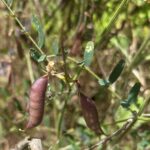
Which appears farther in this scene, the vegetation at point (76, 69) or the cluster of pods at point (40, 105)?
the vegetation at point (76, 69)

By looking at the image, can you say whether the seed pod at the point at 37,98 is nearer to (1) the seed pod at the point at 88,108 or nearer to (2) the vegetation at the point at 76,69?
(1) the seed pod at the point at 88,108

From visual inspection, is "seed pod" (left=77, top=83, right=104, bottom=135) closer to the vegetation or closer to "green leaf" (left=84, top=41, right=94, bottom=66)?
"green leaf" (left=84, top=41, right=94, bottom=66)

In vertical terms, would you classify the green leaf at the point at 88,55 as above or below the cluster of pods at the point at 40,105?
above

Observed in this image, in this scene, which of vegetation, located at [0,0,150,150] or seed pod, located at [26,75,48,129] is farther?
vegetation, located at [0,0,150,150]

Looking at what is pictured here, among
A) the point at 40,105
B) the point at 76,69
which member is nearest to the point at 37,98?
the point at 40,105

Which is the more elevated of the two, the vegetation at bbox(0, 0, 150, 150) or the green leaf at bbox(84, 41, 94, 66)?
the green leaf at bbox(84, 41, 94, 66)

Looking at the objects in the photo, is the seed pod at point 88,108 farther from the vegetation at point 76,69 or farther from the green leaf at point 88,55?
the vegetation at point 76,69

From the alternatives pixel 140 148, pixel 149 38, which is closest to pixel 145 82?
pixel 140 148

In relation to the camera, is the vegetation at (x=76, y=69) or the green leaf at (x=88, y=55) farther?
the vegetation at (x=76, y=69)

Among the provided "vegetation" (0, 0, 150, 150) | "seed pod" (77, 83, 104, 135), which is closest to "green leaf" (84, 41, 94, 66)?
"seed pod" (77, 83, 104, 135)

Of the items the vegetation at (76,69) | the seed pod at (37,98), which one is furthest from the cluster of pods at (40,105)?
the vegetation at (76,69)

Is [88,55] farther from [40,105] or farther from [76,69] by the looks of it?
[76,69]
